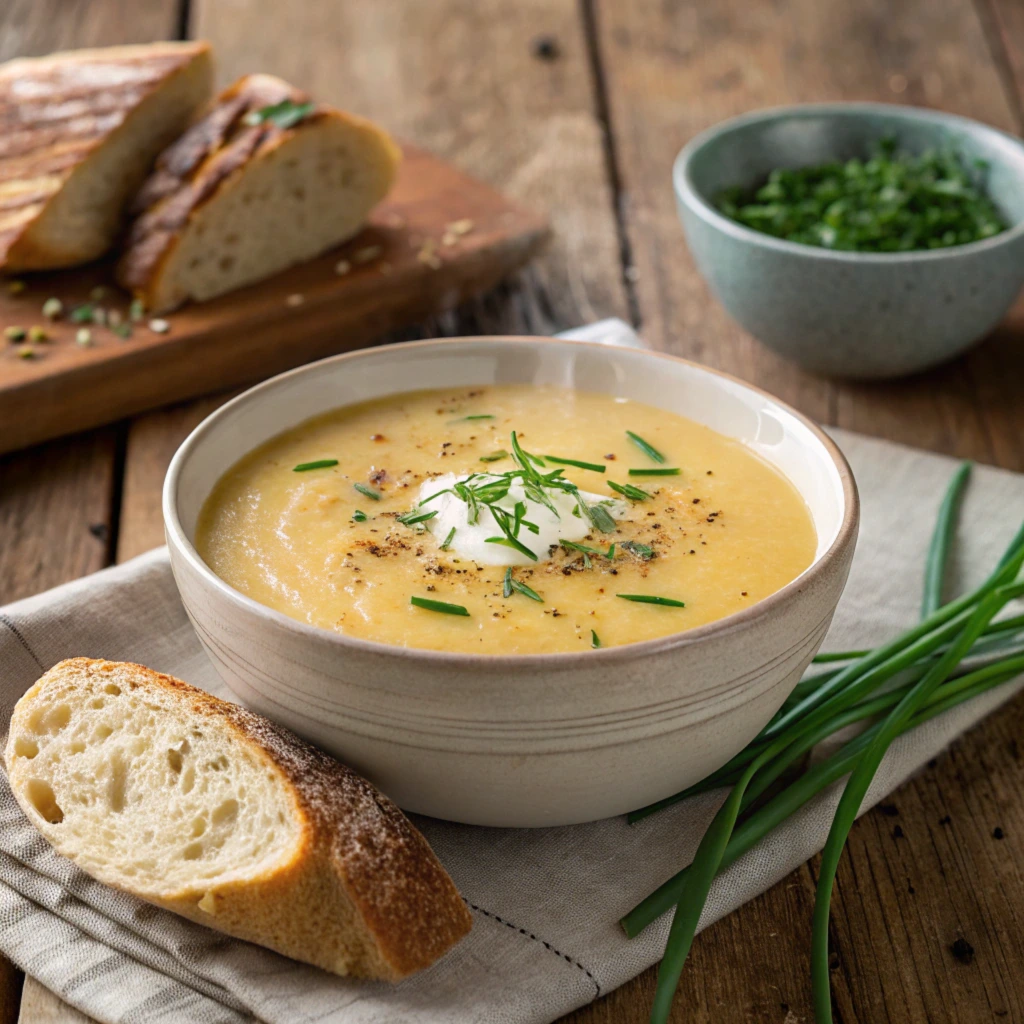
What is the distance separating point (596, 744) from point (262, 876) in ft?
1.24

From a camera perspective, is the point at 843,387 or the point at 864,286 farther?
the point at 843,387

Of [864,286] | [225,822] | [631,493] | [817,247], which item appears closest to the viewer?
[225,822]

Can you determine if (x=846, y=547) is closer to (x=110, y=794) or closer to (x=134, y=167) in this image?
(x=110, y=794)

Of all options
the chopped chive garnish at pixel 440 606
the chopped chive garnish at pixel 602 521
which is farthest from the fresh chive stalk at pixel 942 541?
the chopped chive garnish at pixel 440 606

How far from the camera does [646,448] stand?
1.88 meters

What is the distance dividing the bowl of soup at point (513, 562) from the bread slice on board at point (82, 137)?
1.26 meters

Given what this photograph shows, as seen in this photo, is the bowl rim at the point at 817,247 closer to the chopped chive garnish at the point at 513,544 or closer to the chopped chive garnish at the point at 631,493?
the chopped chive garnish at the point at 631,493

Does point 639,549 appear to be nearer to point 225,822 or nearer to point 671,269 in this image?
point 225,822

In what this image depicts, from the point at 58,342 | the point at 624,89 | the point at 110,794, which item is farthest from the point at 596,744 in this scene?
the point at 624,89

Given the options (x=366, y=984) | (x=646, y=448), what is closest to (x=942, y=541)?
(x=646, y=448)

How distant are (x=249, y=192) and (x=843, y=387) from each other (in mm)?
1401

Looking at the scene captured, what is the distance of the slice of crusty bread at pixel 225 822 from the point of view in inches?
53.4

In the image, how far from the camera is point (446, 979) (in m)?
1.40

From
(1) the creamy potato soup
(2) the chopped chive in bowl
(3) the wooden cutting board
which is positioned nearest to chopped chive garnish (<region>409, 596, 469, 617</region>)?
(1) the creamy potato soup
